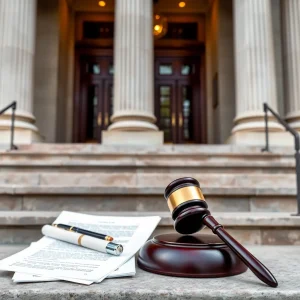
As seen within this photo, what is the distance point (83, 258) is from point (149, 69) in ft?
18.5

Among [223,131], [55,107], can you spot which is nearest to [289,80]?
[223,131]

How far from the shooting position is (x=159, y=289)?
0.99 m

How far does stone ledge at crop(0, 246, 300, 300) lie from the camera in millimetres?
958

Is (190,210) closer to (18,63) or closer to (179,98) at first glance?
(18,63)

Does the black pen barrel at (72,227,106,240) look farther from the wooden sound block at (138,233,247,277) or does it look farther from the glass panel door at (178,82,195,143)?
the glass panel door at (178,82,195,143)

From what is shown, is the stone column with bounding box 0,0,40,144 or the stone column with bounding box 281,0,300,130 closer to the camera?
the stone column with bounding box 0,0,40,144

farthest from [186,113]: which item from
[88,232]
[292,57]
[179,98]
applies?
[88,232]

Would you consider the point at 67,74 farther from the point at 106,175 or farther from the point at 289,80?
the point at 106,175

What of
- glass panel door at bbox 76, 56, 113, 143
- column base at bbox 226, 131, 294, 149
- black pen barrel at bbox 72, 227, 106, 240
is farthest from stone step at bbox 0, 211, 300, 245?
glass panel door at bbox 76, 56, 113, 143

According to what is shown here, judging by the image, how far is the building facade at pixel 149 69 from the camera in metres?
6.26

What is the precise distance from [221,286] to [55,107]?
27.6 ft

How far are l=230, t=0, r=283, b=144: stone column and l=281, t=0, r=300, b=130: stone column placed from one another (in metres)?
0.74

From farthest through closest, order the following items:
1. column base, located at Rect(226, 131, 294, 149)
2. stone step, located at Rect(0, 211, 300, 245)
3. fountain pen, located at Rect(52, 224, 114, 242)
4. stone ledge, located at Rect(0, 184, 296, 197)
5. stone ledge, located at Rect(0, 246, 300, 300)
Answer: column base, located at Rect(226, 131, 294, 149) < stone ledge, located at Rect(0, 184, 296, 197) < stone step, located at Rect(0, 211, 300, 245) < fountain pen, located at Rect(52, 224, 114, 242) < stone ledge, located at Rect(0, 246, 300, 300)

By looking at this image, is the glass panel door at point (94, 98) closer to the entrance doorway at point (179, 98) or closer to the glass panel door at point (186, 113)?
the entrance doorway at point (179, 98)
